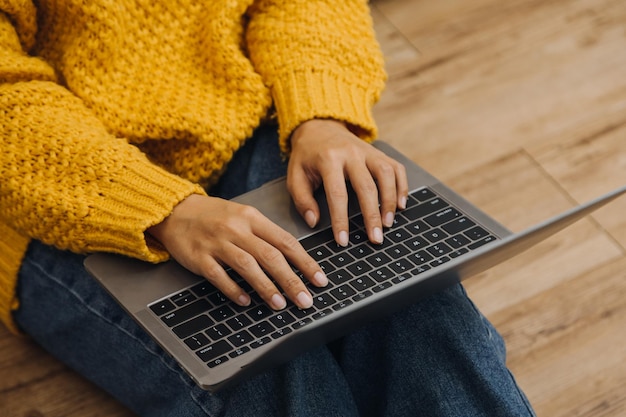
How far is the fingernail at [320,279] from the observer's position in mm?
915

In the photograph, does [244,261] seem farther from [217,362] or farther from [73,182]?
[73,182]

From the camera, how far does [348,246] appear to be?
97 centimetres

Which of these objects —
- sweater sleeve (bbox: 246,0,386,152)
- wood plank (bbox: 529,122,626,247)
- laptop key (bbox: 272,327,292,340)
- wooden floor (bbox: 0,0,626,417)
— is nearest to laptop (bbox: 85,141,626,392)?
laptop key (bbox: 272,327,292,340)

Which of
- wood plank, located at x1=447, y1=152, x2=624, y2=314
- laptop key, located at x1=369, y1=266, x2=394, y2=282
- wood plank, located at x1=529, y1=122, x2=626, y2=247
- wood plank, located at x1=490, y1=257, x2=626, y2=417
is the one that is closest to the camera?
laptop key, located at x1=369, y1=266, x2=394, y2=282

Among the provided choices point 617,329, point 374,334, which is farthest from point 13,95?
point 617,329

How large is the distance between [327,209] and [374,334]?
6.1 inches

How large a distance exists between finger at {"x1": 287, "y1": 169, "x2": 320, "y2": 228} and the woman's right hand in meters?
0.06

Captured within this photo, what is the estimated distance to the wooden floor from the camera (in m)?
1.25

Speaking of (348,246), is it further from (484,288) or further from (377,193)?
(484,288)

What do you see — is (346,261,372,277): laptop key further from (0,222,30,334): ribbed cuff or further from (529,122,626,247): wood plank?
(529,122,626,247): wood plank

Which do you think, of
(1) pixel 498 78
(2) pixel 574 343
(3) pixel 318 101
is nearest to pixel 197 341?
(3) pixel 318 101

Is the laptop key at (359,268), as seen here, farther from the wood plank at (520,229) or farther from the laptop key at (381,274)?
the wood plank at (520,229)

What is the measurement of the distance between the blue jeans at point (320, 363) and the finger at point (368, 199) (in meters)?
0.11

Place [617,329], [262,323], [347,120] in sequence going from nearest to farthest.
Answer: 1. [262,323]
2. [347,120]
3. [617,329]
